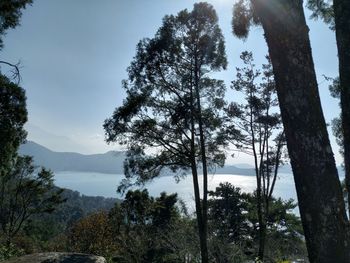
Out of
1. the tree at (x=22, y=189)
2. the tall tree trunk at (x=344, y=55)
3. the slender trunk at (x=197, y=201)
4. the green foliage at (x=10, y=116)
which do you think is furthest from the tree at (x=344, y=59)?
the tree at (x=22, y=189)

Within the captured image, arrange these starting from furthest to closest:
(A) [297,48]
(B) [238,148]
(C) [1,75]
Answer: (B) [238,148] < (C) [1,75] < (A) [297,48]

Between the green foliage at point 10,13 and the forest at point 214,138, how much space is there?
3 centimetres

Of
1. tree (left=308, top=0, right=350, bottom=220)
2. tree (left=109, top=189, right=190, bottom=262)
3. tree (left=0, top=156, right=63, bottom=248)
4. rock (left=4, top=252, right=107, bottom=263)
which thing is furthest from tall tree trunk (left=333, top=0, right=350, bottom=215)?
tree (left=0, top=156, right=63, bottom=248)

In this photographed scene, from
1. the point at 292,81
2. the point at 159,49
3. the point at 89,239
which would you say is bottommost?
the point at 89,239

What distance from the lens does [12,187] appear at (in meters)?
29.9

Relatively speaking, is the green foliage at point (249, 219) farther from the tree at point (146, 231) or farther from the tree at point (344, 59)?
the tree at point (344, 59)

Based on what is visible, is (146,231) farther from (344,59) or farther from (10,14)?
(344,59)

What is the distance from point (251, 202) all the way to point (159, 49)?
19272 millimetres

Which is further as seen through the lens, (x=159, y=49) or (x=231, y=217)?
(x=231, y=217)

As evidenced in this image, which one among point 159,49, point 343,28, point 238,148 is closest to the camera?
point 343,28

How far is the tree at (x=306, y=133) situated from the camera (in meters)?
1.87

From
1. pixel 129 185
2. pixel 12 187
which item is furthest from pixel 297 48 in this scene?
pixel 12 187

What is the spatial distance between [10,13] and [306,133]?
11572 mm

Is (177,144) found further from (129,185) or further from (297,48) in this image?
(297,48)
